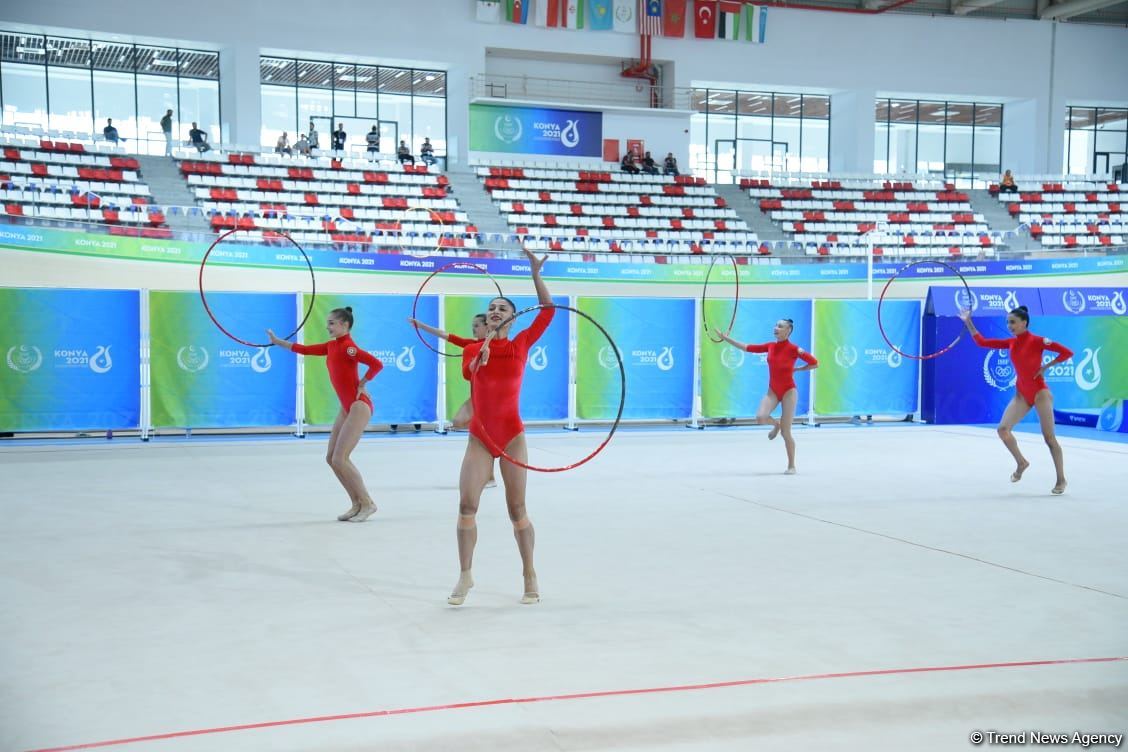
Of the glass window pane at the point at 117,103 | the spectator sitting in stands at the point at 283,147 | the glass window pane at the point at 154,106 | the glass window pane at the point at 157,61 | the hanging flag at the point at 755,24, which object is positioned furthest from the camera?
the hanging flag at the point at 755,24

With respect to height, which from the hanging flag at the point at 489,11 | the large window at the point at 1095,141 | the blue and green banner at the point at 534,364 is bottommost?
the blue and green banner at the point at 534,364

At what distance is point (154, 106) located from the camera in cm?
3812

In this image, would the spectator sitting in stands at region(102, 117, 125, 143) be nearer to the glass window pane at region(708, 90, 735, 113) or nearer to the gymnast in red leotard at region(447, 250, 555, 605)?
→ the glass window pane at region(708, 90, 735, 113)

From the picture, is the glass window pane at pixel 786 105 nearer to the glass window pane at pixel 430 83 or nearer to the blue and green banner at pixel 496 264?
the glass window pane at pixel 430 83

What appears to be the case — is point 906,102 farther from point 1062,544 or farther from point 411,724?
point 411,724

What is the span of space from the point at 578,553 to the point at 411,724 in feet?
13.5

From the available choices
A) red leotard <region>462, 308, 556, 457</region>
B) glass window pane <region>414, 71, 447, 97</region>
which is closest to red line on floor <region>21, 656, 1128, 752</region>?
red leotard <region>462, 308, 556, 457</region>

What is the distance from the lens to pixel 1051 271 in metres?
30.4

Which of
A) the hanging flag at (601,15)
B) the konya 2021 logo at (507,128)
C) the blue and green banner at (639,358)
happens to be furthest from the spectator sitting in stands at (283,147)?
the blue and green banner at (639,358)

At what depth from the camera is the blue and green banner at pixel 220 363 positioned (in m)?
16.6

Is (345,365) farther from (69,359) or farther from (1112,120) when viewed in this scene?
(1112,120)

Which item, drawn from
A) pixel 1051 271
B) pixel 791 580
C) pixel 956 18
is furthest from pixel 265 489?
pixel 956 18

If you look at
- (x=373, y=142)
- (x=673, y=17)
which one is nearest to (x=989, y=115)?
(x=673, y=17)

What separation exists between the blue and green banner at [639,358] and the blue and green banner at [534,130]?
21.1m
